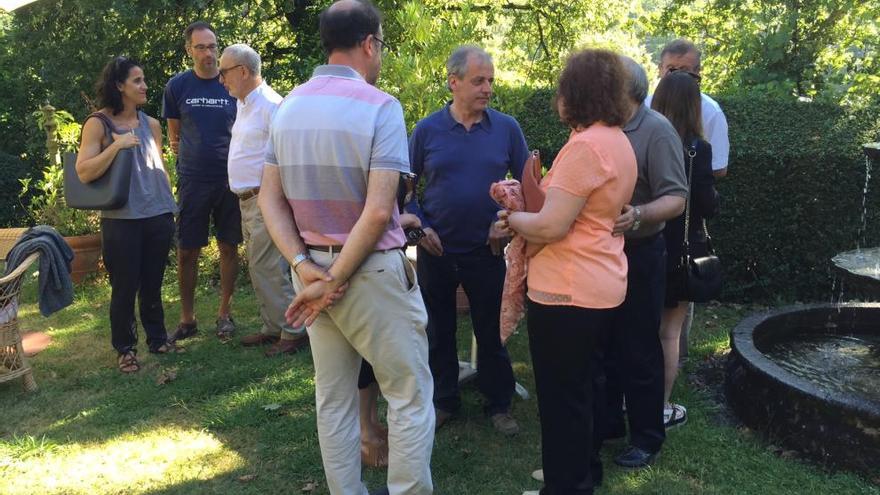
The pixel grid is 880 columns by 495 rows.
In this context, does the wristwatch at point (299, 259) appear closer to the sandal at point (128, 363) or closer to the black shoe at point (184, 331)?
the sandal at point (128, 363)

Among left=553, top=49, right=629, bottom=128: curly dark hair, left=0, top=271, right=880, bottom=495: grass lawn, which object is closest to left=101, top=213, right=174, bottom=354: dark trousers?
left=0, top=271, right=880, bottom=495: grass lawn

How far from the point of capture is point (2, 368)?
4.42 metres

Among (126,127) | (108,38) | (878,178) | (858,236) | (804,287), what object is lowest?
(804,287)

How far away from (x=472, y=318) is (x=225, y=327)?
2.48 m

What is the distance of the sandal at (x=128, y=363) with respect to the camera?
475 cm

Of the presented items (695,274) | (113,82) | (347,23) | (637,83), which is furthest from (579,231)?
(113,82)

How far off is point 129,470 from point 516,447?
196 centimetres

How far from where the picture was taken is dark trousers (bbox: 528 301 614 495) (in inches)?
102

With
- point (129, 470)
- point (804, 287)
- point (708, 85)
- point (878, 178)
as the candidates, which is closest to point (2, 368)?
point (129, 470)

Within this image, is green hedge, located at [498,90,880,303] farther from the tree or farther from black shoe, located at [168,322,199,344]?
black shoe, located at [168,322,199,344]

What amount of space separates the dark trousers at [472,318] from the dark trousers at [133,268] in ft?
7.04

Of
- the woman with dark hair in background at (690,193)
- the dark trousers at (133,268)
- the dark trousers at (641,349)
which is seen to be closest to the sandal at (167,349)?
the dark trousers at (133,268)

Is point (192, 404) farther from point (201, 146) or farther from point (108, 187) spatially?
point (201, 146)

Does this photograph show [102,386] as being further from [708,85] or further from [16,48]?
[708,85]
